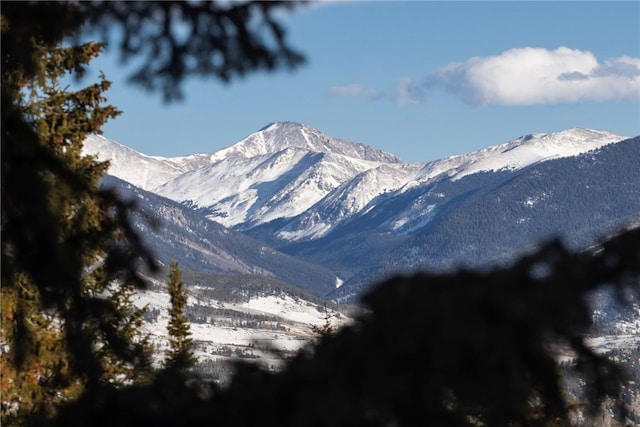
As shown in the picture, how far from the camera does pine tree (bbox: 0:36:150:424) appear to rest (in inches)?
259

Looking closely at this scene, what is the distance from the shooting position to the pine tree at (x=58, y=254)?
21.5 feet

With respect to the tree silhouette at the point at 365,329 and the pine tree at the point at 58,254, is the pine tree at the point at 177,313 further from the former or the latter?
the tree silhouette at the point at 365,329

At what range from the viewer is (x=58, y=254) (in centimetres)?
657

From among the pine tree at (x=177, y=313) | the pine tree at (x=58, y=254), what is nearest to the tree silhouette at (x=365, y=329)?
the pine tree at (x=58, y=254)

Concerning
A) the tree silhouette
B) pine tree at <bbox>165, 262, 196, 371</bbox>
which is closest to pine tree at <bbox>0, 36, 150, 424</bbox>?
the tree silhouette

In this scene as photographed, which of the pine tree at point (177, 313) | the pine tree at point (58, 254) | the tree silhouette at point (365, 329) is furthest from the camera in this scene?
the pine tree at point (177, 313)

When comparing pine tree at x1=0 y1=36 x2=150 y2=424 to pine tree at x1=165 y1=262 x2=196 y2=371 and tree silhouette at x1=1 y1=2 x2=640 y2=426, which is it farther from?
pine tree at x1=165 y1=262 x2=196 y2=371

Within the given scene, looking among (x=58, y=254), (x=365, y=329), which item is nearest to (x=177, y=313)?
(x=58, y=254)

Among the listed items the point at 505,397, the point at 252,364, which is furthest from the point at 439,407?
the point at 252,364

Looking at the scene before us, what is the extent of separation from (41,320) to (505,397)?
12.6 metres

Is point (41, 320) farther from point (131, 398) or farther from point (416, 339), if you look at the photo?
point (416, 339)

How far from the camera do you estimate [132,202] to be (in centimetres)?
808

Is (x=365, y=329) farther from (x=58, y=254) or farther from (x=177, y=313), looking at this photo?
(x=177, y=313)

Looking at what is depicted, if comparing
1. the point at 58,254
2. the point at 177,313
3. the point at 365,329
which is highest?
the point at 177,313
